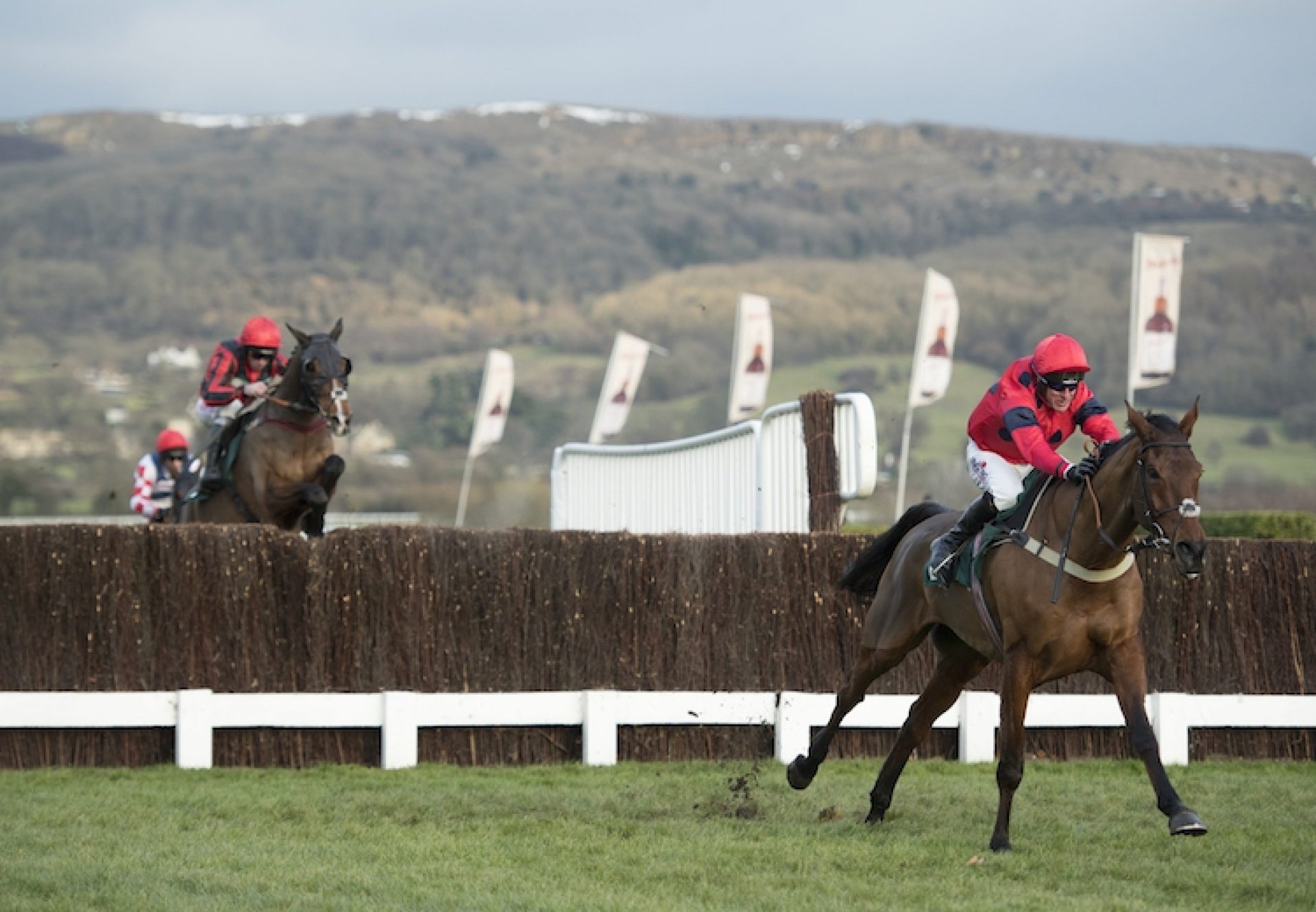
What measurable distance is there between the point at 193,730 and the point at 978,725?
398 centimetres

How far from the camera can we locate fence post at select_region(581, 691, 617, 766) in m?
8.38

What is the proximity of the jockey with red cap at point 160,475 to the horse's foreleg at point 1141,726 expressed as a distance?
8636 millimetres

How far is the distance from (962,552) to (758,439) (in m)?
3.84

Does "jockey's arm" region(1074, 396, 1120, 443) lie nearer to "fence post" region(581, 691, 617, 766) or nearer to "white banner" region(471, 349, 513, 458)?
"fence post" region(581, 691, 617, 766)

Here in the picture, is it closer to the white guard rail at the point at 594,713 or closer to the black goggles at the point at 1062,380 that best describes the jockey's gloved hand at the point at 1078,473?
the black goggles at the point at 1062,380

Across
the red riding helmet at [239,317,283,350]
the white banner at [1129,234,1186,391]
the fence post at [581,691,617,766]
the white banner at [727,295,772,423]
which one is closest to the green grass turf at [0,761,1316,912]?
the fence post at [581,691,617,766]

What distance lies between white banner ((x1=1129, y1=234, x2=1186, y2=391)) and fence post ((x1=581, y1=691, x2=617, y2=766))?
33.6ft

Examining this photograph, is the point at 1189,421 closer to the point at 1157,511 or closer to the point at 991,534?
the point at 1157,511

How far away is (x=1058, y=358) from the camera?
6.54m

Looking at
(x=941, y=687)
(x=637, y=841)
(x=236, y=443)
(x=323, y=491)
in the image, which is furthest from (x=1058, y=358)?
(x=236, y=443)

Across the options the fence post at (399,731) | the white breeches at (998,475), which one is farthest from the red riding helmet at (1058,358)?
the fence post at (399,731)

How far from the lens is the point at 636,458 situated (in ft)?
44.5

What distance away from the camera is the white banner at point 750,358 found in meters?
21.8

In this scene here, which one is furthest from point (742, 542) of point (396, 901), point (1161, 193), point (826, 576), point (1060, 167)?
point (1060, 167)
